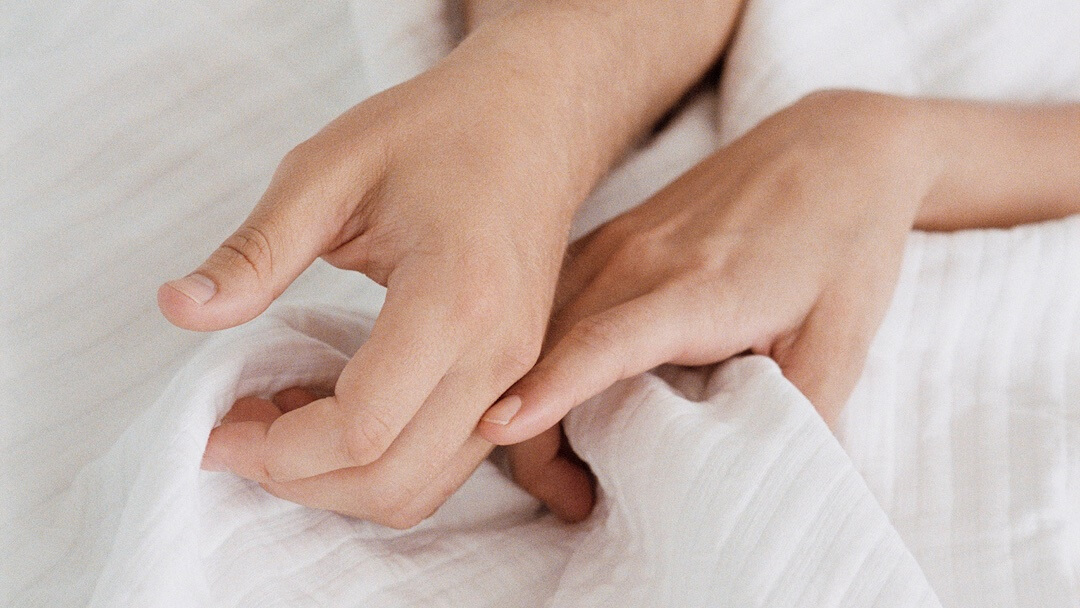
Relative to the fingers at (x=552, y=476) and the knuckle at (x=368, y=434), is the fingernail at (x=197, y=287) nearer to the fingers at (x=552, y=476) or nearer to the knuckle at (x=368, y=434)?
the knuckle at (x=368, y=434)

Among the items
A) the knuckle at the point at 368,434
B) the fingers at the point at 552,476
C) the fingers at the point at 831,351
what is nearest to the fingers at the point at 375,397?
the knuckle at the point at 368,434

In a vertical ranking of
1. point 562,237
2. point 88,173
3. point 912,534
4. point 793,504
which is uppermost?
point 88,173

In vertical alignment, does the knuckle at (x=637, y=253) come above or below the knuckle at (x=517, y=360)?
below

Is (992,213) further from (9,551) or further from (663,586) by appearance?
(9,551)

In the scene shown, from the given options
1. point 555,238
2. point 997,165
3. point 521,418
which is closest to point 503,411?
point 521,418

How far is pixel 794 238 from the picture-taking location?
61cm

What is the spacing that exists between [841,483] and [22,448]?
460 millimetres

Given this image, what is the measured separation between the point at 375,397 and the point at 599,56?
0.34 metres

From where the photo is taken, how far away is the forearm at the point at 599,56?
1.95 ft

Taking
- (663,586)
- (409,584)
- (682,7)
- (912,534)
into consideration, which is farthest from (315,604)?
(682,7)

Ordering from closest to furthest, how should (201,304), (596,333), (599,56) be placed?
1. (201,304)
2. (596,333)
3. (599,56)

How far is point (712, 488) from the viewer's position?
462mm

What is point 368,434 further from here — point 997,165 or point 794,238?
point 997,165

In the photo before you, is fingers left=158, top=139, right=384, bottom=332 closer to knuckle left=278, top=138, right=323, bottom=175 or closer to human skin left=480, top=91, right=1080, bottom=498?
knuckle left=278, top=138, right=323, bottom=175
